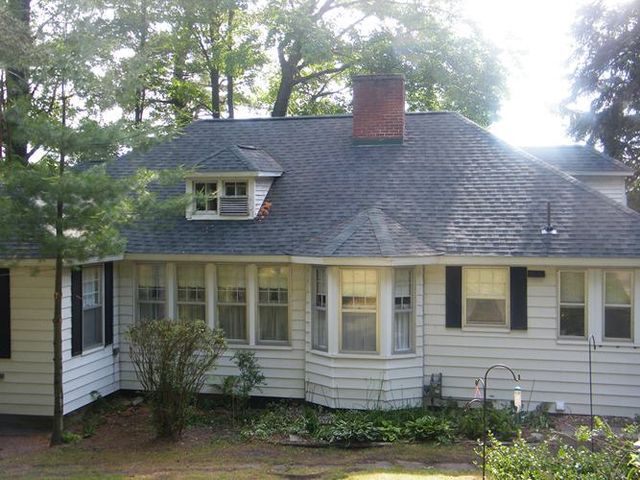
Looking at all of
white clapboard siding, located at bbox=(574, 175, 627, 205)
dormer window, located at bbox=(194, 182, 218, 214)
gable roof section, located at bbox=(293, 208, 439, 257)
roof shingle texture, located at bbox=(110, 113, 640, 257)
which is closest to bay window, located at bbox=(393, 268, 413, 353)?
gable roof section, located at bbox=(293, 208, 439, 257)

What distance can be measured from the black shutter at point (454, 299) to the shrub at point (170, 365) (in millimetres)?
4327

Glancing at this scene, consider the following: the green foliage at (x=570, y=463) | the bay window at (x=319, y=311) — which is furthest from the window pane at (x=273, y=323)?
the green foliage at (x=570, y=463)

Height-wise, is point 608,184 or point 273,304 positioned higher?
point 608,184

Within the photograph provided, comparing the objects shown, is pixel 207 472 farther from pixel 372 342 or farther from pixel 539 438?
pixel 539 438

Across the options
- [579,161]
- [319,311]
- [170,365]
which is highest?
[579,161]

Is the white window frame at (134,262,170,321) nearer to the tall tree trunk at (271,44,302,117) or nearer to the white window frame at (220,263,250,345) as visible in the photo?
the white window frame at (220,263,250,345)

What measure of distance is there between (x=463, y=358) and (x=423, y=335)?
0.82m

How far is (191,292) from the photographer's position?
14.2 meters

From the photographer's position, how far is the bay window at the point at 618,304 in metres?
12.4

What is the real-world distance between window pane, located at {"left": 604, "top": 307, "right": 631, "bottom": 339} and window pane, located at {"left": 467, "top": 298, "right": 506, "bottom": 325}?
174 centimetres

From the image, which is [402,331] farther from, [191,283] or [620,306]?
[191,283]

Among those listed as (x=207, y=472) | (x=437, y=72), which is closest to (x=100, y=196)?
(x=207, y=472)

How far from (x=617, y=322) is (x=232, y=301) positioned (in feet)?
23.2

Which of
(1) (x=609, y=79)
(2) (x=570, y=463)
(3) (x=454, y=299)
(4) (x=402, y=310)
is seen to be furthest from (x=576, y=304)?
(1) (x=609, y=79)
